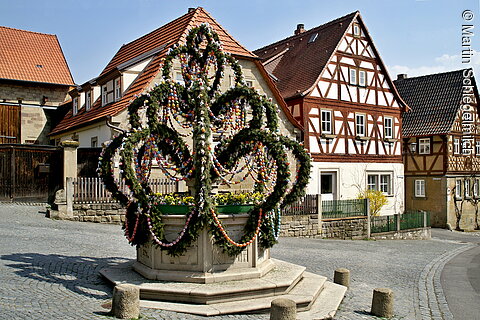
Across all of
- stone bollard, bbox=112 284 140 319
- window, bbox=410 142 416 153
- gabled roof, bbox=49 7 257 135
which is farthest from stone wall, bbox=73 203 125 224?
window, bbox=410 142 416 153

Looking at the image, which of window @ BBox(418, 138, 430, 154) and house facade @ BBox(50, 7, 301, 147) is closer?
house facade @ BBox(50, 7, 301, 147)

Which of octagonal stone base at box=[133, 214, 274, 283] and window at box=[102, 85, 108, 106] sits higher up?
window at box=[102, 85, 108, 106]

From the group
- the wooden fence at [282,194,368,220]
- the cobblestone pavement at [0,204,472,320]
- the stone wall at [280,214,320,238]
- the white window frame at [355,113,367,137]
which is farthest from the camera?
the white window frame at [355,113,367,137]

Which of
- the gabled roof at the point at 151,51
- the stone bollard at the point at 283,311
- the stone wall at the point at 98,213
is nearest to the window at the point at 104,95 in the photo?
the gabled roof at the point at 151,51

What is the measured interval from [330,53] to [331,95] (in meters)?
2.23

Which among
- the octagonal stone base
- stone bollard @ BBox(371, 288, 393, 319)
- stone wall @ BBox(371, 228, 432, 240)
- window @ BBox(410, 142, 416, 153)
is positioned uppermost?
window @ BBox(410, 142, 416, 153)

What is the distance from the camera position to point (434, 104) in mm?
35438

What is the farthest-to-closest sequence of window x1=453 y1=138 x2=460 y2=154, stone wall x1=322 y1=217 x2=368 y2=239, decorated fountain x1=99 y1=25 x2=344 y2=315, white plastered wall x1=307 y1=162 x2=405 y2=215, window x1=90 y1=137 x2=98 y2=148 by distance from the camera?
window x1=453 y1=138 x2=460 y2=154 → white plastered wall x1=307 y1=162 x2=405 y2=215 → window x1=90 y1=137 x2=98 y2=148 → stone wall x1=322 y1=217 x2=368 y2=239 → decorated fountain x1=99 y1=25 x2=344 y2=315

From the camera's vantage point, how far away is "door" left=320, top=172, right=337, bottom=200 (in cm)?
→ 2671

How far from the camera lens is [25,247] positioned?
1155 centimetres

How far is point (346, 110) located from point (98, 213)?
15.2 metres

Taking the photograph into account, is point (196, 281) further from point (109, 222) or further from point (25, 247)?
point (109, 222)

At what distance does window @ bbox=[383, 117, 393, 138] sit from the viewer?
29391 mm

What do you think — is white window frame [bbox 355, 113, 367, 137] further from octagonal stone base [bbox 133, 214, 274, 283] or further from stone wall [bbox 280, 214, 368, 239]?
octagonal stone base [bbox 133, 214, 274, 283]
